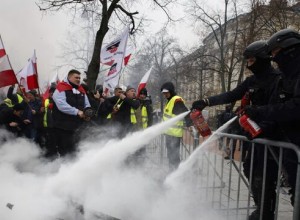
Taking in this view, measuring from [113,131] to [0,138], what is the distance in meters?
2.54

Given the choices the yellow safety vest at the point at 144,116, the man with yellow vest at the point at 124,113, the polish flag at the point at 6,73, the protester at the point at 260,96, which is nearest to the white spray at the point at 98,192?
the protester at the point at 260,96

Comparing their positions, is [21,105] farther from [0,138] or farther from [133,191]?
[133,191]

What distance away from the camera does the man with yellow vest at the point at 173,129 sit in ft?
20.7

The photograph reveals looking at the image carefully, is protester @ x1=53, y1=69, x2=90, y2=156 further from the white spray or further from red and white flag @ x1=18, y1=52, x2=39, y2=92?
red and white flag @ x1=18, y1=52, x2=39, y2=92

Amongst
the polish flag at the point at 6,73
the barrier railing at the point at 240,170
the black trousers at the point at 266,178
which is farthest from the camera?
the polish flag at the point at 6,73

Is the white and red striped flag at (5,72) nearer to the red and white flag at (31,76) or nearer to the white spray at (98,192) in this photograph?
the red and white flag at (31,76)

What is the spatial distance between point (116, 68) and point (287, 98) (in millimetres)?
5821

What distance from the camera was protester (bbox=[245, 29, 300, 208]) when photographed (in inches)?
116

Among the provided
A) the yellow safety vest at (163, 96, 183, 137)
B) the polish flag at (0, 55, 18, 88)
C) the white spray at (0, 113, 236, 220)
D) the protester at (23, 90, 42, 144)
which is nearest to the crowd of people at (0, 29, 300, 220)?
the yellow safety vest at (163, 96, 183, 137)

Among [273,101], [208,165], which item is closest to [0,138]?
[208,165]

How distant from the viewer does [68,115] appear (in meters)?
6.19

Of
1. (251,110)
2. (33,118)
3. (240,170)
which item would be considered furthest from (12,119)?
(251,110)

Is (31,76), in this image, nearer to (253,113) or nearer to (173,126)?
(173,126)

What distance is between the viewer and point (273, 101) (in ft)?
11.2
